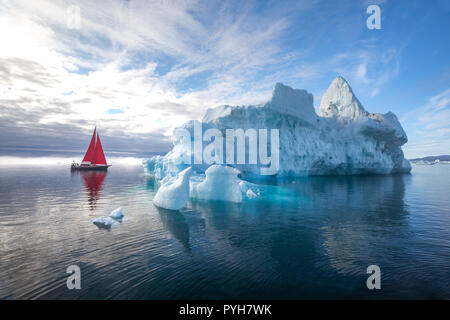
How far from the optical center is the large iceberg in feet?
106

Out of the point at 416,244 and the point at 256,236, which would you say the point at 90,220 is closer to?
the point at 256,236

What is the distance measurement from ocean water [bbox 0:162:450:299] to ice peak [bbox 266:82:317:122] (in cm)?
2313

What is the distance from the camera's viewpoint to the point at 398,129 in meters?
40.8

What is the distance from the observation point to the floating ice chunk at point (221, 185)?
663 inches

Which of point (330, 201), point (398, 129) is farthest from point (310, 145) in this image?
point (330, 201)

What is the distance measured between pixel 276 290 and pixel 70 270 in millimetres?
5739

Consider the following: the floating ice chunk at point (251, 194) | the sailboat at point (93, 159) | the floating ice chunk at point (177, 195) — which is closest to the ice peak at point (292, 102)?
the floating ice chunk at point (251, 194)

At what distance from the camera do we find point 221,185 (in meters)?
17.3

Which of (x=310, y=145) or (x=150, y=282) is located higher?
(x=310, y=145)

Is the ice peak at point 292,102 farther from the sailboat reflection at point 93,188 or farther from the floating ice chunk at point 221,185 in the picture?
the sailboat reflection at point 93,188

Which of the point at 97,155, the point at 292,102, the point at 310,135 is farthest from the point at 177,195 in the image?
the point at 97,155

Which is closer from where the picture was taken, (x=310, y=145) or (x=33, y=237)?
(x=33, y=237)

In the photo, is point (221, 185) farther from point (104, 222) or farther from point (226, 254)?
point (226, 254)
